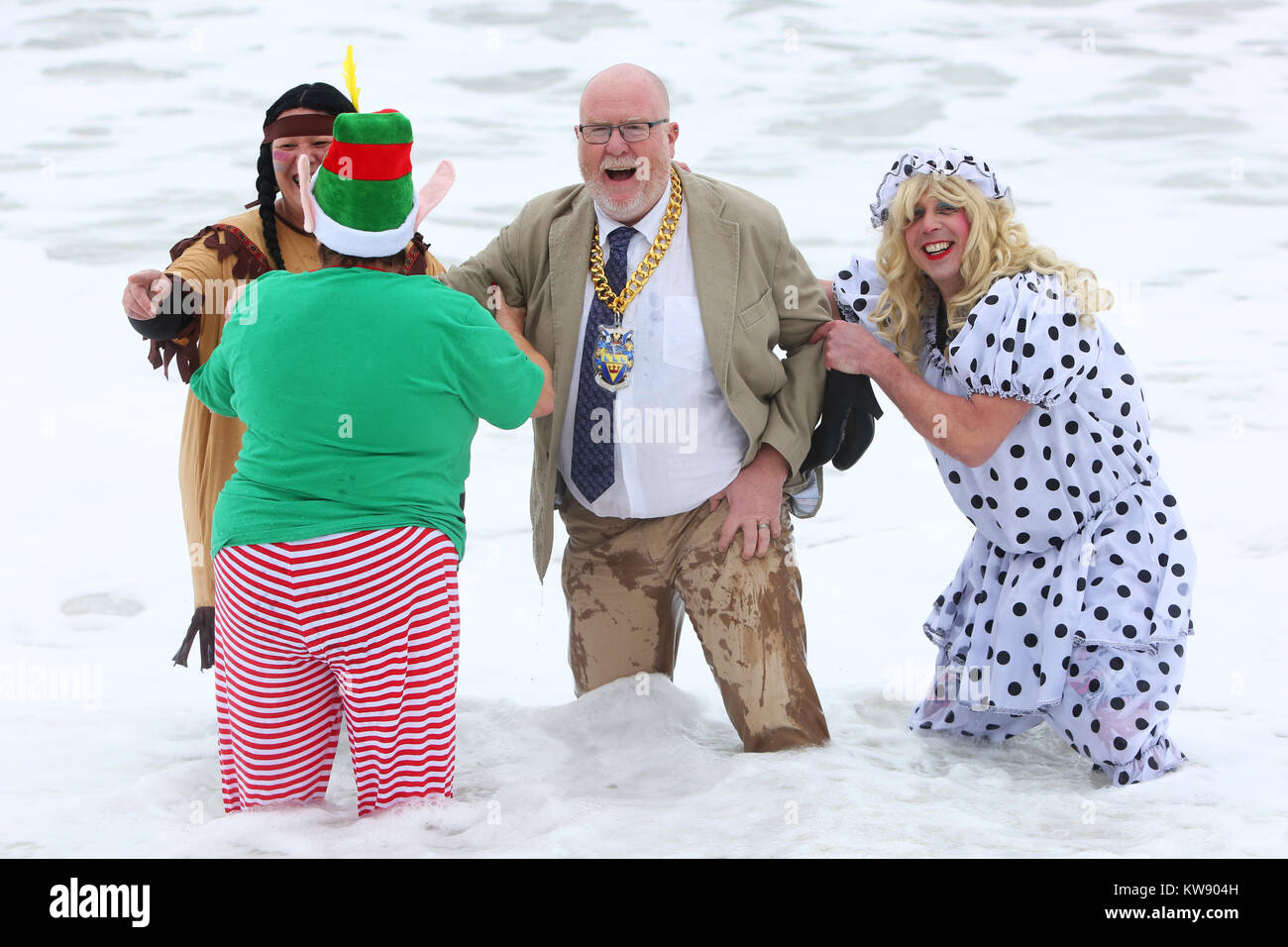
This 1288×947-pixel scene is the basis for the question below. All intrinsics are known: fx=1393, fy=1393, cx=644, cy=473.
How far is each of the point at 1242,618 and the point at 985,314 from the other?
2455 mm

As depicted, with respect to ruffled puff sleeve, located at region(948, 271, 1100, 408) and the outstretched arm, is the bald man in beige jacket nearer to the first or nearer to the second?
the outstretched arm

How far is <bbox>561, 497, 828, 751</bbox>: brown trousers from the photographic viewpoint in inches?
137

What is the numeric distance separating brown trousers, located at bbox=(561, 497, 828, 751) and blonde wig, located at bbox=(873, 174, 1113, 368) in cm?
59

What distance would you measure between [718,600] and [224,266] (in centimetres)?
143

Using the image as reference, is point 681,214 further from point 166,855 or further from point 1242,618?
point 1242,618

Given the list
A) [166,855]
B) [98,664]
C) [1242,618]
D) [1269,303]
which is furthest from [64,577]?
[1269,303]

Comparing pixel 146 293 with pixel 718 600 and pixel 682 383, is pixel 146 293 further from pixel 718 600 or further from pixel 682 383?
pixel 718 600

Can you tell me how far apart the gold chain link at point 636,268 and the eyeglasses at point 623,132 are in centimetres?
21

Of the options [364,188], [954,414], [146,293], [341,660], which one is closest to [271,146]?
[146,293]

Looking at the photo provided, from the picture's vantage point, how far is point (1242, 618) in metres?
5.00

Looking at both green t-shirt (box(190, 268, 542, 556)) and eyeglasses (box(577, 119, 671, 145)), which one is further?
eyeglasses (box(577, 119, 671, 145))

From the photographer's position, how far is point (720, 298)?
334cm

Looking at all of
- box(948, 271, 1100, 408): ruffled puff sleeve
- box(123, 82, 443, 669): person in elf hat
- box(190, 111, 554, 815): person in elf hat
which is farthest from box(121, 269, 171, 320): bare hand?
box(948, 271, 1100, 408): ruffled puff sleeve

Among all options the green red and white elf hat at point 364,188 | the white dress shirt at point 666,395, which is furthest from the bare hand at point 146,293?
the white dress shirt at point 666,395
